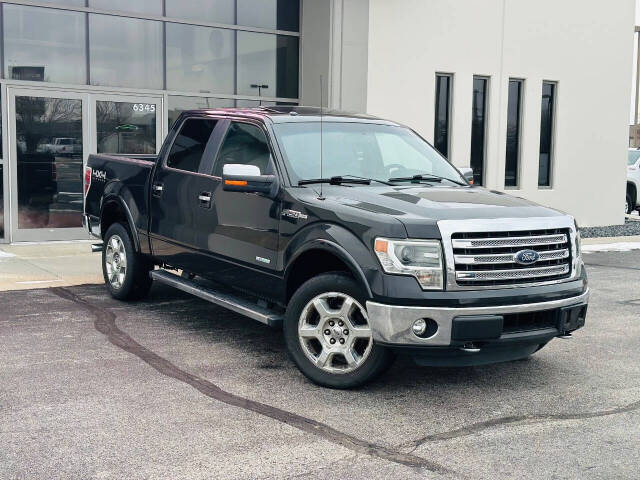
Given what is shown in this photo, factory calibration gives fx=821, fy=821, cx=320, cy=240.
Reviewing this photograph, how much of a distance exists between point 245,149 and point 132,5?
8632 millimetres

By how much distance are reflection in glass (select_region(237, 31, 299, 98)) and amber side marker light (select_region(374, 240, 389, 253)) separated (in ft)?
35.1

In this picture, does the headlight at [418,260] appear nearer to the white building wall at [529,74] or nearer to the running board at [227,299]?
the running board at [227,299]

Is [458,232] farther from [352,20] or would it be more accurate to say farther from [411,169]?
[352,20]

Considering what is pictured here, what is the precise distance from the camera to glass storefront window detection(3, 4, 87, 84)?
1323 centimetres

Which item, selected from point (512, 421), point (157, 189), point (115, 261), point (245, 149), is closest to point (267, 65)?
→ point (115, 261)

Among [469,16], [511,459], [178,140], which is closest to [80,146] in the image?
[178,140]

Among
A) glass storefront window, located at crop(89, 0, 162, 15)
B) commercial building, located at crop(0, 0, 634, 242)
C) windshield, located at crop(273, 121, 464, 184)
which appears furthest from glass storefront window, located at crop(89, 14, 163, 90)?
windshield, located at crop(273, 121, 464, 184)

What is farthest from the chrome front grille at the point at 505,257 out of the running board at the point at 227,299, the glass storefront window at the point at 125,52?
the glass storefront window at the point at 125,52

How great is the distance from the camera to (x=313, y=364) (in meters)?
5.71

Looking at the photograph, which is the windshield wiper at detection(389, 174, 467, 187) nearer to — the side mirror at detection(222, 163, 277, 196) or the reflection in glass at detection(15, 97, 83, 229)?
the side mirror at detection(222, 163, 277, 196)

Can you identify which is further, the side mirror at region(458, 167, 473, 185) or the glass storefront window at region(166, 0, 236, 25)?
the glass storefront window at region(166, 0, 236, 25)

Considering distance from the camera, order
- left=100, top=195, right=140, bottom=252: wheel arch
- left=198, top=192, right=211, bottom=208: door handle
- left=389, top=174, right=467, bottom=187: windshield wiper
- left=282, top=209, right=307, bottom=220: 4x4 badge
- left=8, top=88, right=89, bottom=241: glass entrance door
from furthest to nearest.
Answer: left=8, top=88, right=89, bottom=241: glass entrance door
left=100, top=195, right=140, bottom=252: wheel arch
left=198, top=192, right=211, bottom=208: door handle
left=389, top=174, right=467, bottom=187: windshield wiper
left=282, top=209, right=307, bottom=220: 4x4 badge

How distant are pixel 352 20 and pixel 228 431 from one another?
1177cm

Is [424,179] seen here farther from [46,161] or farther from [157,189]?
[46,161]
